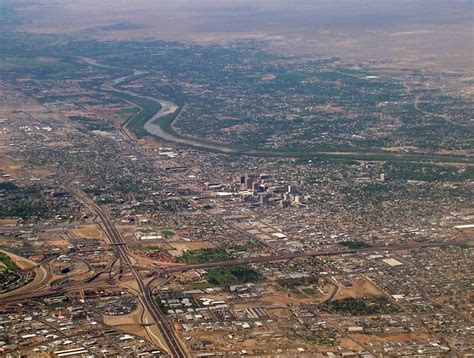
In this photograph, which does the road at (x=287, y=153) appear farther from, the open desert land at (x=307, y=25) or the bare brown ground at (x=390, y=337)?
the open desert land at (x=307, y=25)

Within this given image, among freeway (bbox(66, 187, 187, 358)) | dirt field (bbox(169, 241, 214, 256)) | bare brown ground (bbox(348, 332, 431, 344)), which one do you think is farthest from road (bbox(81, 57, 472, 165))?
bare brown ground (bbox(348, 332, 431, 344))

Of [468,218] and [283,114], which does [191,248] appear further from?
[283,114]

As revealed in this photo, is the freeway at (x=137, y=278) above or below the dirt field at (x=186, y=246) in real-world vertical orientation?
above

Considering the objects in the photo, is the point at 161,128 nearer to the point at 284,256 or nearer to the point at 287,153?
the point at 287,153

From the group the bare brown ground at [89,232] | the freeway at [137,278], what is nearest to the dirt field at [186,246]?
the freeway at [137,278]

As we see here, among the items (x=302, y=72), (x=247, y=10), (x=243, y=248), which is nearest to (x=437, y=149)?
(x=243, y=248)

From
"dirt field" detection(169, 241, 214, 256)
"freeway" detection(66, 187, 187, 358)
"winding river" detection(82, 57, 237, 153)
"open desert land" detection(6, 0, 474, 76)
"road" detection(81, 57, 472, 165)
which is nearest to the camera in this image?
"freeway" detection(66, 187, 187, 358)

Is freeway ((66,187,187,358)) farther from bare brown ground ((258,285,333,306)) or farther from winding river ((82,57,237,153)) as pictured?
winding river ((82,57,237,153))

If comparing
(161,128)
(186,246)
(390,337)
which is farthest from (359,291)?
(161,128)

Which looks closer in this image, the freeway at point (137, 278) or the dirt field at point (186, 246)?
the freeway at point (137, 278)
